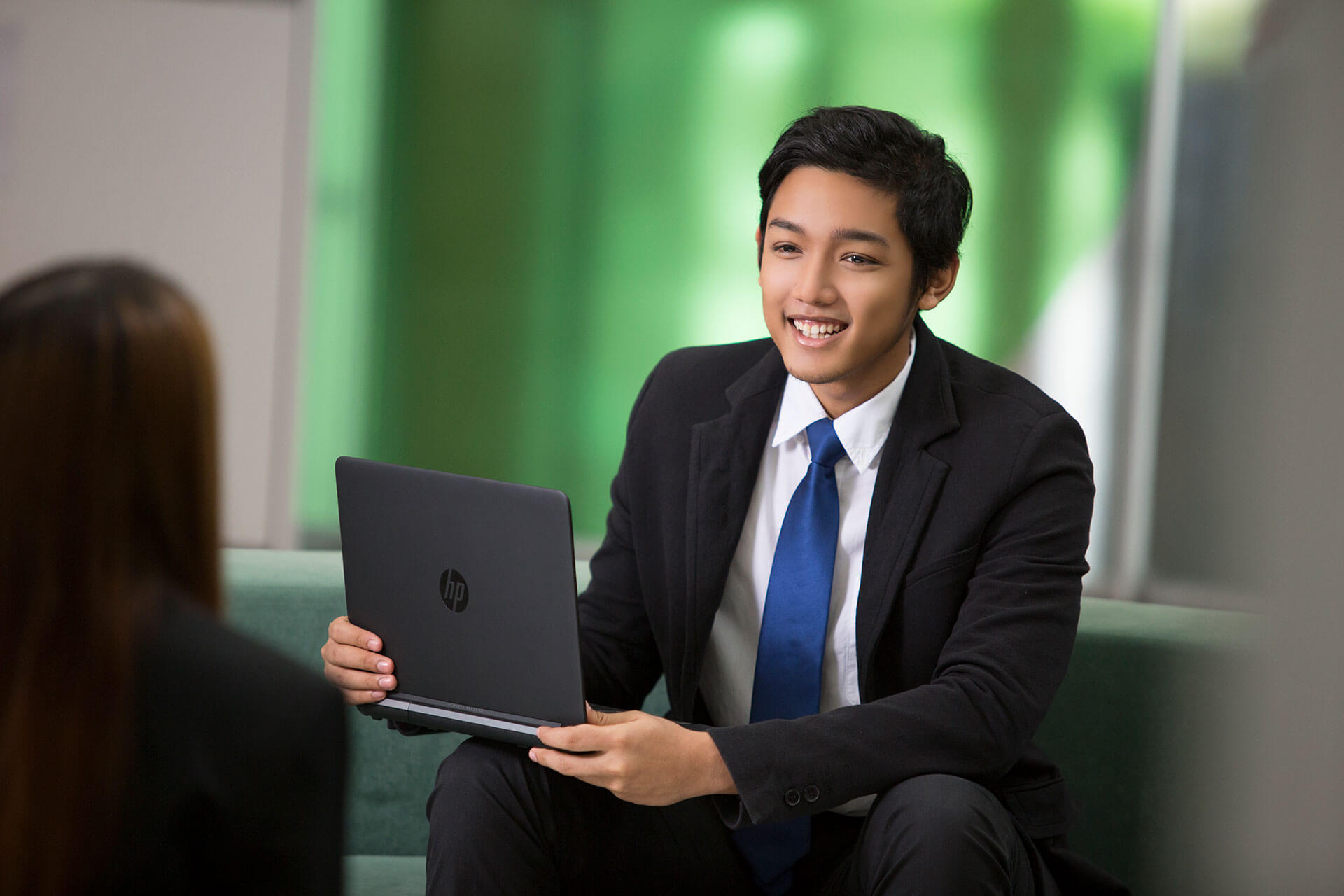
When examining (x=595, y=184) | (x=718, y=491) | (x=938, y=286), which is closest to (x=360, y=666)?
(x=718, y=491)

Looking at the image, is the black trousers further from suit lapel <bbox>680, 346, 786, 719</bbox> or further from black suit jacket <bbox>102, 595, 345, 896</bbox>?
black suit jacket <bbox>102, 595, 345, 896</bbox>

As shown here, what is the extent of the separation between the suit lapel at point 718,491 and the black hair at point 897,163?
253 millimetres

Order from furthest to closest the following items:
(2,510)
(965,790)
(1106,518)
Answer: (1106,518)
(965,790)
(2,510)

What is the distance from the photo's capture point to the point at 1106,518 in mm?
2340

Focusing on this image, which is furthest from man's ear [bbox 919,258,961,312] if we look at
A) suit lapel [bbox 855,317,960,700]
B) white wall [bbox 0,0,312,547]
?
white wall [bbox 0,0,312,547]

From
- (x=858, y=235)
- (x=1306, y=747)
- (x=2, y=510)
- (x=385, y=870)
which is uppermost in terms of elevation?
(x=858, y=235)

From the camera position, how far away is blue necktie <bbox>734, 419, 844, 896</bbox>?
5.03 feet

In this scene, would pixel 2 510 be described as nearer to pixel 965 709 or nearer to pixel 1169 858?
pixel 965 709

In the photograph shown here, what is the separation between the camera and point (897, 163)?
1.59m

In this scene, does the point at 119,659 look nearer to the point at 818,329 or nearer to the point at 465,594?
the point at 465,594

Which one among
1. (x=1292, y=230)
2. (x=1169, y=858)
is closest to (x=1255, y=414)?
(x=1292, y=230)

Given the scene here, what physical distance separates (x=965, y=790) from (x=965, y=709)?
0.31 ft

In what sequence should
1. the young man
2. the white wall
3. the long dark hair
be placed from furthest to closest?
the white wall
the young man
the long dark hair

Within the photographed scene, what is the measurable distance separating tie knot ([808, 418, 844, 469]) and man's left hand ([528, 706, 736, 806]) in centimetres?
43
